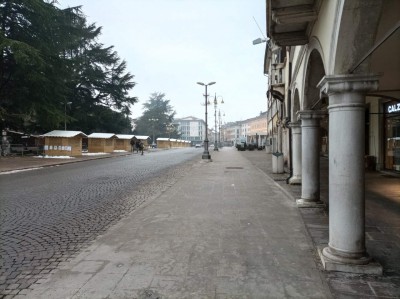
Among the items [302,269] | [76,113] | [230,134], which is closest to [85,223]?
[302,269]

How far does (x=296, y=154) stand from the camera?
10734mm

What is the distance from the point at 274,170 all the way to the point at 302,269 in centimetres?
1141

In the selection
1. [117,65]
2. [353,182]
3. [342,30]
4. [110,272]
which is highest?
[117,65]

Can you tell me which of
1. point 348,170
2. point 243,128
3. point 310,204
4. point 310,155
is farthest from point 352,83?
point 243,128

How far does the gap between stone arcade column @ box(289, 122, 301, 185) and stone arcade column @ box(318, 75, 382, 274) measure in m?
5.42

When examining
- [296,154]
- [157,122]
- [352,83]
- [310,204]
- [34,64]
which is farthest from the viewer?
[157,122]

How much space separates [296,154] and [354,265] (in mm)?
6984

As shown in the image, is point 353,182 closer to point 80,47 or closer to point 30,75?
point 30,75

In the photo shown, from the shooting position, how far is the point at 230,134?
16100 centimetres

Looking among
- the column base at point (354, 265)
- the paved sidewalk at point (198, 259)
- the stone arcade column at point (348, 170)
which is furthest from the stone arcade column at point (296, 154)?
the column base at point (354, 265)

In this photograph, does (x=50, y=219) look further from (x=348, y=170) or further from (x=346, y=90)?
(x=346, y=90)

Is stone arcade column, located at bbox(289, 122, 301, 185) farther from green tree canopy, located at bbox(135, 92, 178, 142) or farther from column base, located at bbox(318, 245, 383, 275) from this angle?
green tree canopy, located at bbox(135, 92, 178, 142)

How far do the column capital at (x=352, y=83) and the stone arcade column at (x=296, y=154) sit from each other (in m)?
5.51

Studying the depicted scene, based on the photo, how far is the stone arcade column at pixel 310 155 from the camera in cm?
706
